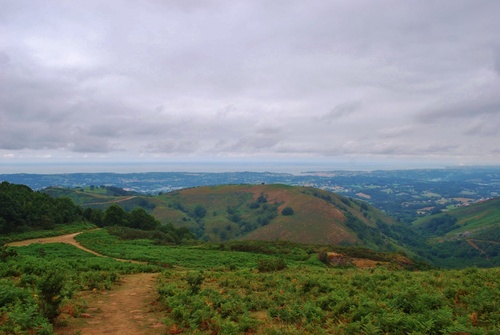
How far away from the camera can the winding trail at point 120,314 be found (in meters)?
9.35

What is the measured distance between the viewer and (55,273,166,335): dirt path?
9336 mm

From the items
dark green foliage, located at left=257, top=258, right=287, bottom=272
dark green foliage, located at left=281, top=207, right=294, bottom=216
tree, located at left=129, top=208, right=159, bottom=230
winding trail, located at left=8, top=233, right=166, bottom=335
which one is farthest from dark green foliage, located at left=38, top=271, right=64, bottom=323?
dark green foliage, located at left=281, top=207, right=294, bottom=216

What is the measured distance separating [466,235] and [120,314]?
161757 mm

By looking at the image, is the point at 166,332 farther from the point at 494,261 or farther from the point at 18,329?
the point at 494,261

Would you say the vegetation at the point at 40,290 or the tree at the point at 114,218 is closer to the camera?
the vegetation at the point at 40,290

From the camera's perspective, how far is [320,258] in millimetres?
31234

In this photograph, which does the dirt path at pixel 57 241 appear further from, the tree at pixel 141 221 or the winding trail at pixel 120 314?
the winding trail at pixel 120 314

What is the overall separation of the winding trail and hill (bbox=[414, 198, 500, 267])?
4620 inches

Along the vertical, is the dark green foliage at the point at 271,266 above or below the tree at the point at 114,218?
above

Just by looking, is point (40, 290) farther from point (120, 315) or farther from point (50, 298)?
point (120, 315)

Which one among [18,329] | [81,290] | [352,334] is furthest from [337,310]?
[81,290]

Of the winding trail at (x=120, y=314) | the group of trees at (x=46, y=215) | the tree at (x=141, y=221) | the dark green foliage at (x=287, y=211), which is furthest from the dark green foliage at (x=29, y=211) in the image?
the dark green foliage at (x=287, y=211)

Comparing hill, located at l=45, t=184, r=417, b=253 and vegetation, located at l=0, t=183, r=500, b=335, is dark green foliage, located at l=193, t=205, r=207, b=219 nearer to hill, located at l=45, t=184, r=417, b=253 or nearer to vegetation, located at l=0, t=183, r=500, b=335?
hill, located at l=45, t=184, r=417, b=253

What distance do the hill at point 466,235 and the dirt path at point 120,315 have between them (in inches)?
4623
